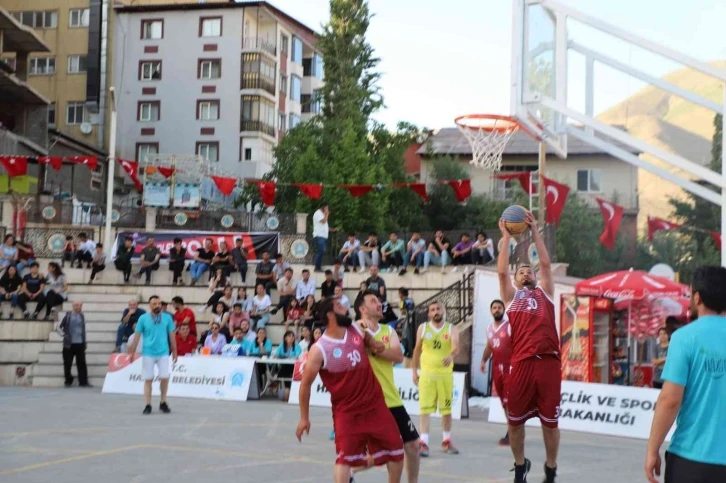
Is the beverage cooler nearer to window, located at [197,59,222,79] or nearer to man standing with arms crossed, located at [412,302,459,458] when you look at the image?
man standing with arms crossed, located at [412,302,459,458]

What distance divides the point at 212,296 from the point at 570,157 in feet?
146

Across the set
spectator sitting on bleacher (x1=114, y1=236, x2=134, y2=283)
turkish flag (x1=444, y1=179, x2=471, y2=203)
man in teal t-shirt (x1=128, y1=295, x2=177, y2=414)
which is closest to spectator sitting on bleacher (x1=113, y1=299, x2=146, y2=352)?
spectator sitting on bleacher (x1=114, y1=236, x2=134, y2=283)

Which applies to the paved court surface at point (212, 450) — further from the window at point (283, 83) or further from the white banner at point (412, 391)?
the window at point (283, 83)

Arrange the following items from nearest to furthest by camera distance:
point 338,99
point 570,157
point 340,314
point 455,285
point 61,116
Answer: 1. point 340,314
2. point 455,285
3. point 338,99
4. point 61,116
5. point 570,157

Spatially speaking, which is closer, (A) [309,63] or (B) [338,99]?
(B) [338,99]

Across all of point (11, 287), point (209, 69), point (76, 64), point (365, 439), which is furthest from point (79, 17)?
point (365, 439)

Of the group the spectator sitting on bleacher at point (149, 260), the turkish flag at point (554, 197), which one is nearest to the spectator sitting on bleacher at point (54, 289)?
the spectator sitting on bleacher at point (149, 260)

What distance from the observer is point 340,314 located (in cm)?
862

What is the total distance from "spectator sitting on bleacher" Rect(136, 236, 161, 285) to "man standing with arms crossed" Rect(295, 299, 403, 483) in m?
22.9

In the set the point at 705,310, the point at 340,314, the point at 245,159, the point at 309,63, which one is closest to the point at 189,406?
the point at 340,314

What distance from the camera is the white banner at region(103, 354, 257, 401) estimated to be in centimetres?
2275

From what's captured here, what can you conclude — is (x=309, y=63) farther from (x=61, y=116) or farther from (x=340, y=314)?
(x=340, y=314)

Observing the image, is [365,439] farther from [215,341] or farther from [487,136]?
[487,136]

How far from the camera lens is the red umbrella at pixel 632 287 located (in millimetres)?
20609
